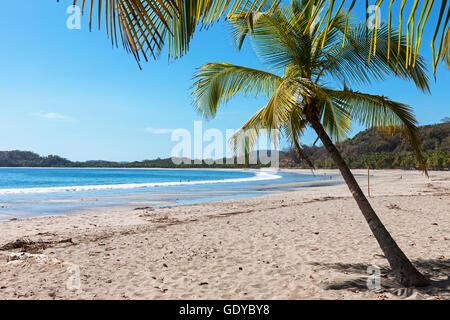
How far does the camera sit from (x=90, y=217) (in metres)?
12.4

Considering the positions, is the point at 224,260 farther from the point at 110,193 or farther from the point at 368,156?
the point at 368,156

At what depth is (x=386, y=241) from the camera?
14.7 ft

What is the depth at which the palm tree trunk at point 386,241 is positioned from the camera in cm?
432

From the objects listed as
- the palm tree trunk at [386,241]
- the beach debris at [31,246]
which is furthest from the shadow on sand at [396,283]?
the beach debris at [31,246]

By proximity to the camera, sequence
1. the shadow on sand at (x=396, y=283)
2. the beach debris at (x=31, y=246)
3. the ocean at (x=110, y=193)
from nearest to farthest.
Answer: the shadow on sand at (x=396, y=283) < the beach debris at (x=31, y=246) < the ocean at (x=110, y=193)

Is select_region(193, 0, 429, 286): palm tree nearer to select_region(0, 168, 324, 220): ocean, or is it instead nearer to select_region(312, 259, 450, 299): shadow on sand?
select_region(312, 259, 450, 299): shadow on sand

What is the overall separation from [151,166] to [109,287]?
546 ft

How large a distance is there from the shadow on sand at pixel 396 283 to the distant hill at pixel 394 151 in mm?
64300

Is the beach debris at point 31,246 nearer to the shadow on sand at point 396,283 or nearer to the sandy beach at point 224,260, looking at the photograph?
the sandy beach at point 224,260

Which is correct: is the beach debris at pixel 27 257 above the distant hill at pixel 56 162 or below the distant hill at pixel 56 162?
below

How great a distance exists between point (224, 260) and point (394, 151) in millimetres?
114816

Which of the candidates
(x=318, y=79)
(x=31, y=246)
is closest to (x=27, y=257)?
(x=31, y=246)

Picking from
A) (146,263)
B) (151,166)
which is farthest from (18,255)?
(151,166)
